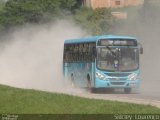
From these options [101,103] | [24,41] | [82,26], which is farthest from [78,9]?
[101,103]

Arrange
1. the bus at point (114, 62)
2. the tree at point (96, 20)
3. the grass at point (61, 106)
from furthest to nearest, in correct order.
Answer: the tree at point (96, 20) < the bus at point (114, 62) < the grass at point (61, 106)

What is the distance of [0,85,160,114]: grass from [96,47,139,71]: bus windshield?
9.67 metres

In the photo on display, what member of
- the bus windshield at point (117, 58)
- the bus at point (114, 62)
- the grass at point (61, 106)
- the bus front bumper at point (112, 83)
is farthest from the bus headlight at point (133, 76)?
the grass at point (61, 106)

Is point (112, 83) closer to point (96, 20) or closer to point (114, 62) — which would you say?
point (114, 62)

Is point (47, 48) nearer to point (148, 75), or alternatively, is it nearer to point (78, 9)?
point (148, 75)

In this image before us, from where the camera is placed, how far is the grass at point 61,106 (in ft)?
55.5

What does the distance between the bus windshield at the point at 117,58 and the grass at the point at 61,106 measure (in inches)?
381

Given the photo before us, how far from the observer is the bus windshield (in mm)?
30266

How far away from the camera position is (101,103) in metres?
18.8

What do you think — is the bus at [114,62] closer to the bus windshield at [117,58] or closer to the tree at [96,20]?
the bus windshield at [117,58]

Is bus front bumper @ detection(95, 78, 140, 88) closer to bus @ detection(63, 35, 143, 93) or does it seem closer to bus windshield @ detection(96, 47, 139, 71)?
bus @ detection(63, 35, 143, 93)

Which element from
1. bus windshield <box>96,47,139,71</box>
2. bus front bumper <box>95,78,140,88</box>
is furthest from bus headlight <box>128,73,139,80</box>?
bus windshield <box>96,47,139,71</box>

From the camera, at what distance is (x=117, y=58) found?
3027 centimetres

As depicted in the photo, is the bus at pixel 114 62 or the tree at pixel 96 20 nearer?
the bus at pixel 114 62
